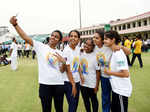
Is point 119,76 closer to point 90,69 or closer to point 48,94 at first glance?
point 90,69

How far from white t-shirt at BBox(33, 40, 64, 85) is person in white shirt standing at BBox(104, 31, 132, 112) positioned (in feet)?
2.25

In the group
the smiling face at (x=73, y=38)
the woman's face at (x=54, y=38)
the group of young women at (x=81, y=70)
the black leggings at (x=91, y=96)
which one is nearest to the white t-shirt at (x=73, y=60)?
the group of young women at (x=81, y=70)

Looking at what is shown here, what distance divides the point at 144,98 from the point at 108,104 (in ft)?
4.96

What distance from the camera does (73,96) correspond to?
80.0 inches

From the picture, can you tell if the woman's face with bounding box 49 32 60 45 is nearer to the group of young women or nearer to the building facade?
the group of young women

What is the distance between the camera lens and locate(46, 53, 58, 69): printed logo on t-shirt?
1855mm

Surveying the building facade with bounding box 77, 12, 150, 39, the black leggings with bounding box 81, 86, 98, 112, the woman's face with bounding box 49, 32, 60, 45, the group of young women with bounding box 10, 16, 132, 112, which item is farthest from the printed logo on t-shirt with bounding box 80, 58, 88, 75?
the building facade with bounding box 77, 12, 150, 39

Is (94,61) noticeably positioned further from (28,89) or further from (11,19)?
(28,89)

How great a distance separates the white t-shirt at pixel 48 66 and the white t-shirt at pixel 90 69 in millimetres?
544

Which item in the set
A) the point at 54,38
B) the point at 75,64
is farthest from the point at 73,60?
the point at 54,38

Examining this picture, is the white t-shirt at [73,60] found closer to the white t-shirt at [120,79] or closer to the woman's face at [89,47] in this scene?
the woman's face at [89,47]

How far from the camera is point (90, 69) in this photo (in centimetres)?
226

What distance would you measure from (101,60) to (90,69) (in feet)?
0.80

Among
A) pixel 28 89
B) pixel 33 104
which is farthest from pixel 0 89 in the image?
pixel 33 104
